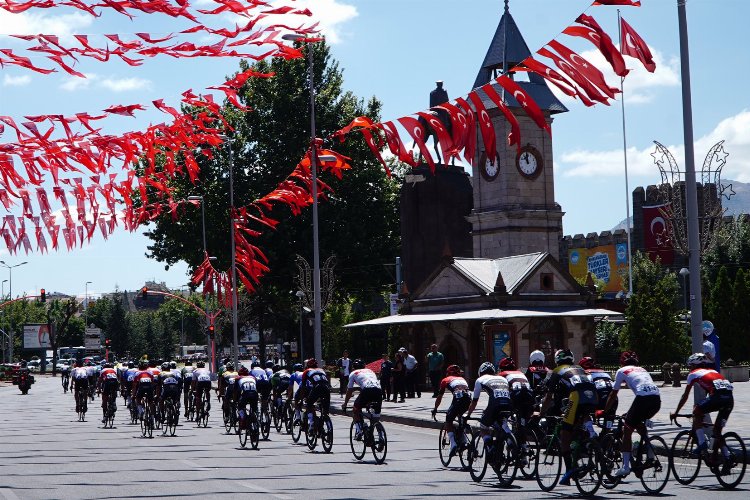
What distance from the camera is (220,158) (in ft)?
202

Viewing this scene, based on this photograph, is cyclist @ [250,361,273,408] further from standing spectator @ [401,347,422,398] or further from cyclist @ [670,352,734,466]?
standing spectator @ [401,347,422,398]

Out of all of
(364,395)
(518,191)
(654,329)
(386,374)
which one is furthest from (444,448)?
(518,191)

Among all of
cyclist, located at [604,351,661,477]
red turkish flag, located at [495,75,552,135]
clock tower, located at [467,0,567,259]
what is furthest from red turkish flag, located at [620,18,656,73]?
clock tower, located at [467,0,567,259]

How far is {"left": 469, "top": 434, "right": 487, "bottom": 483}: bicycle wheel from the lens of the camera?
1661cm

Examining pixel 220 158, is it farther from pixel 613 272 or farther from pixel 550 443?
pixel 550 443

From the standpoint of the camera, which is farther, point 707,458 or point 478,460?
point 478,460

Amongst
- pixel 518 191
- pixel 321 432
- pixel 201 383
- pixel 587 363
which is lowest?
pixel 321 432

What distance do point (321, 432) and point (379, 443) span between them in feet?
8.57

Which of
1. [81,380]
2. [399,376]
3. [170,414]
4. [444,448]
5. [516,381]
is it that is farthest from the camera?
[399,376]

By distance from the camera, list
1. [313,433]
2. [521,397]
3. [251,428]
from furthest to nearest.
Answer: [251,428]
[313,433]
[521,397]

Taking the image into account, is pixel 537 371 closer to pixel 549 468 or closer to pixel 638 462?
pixel 549 468

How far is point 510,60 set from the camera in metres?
56.7

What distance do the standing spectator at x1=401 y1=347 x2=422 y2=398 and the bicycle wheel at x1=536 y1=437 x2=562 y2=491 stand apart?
71.0ft

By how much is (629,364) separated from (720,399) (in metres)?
1.28
